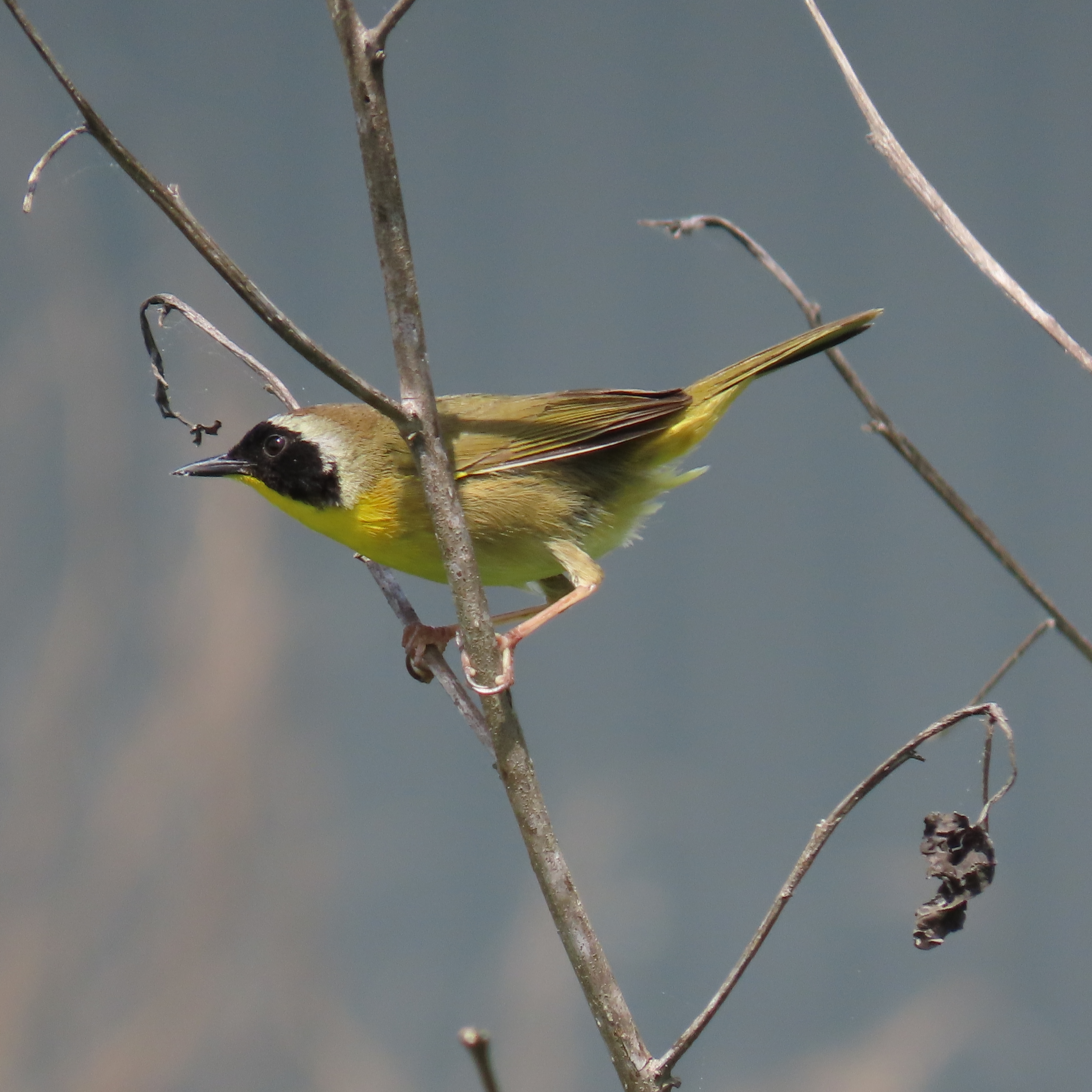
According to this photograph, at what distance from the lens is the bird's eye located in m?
2.36

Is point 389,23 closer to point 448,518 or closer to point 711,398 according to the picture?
point 448,518

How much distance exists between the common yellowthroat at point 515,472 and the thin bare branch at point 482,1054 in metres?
1.48

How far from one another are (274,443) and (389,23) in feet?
4.76

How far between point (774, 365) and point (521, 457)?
567 millimetres

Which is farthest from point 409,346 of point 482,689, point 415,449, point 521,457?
point 521,457

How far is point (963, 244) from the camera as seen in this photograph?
3.75ft

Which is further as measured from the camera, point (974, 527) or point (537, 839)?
point (974, 527)

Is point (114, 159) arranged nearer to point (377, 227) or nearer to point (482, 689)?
point (377, 227)

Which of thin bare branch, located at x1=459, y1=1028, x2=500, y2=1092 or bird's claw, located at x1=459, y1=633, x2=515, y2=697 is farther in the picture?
bird's claw, located at x1=459, y1=633, x2=515, y2=697

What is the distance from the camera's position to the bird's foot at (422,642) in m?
2.21

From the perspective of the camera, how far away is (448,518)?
1.17 m

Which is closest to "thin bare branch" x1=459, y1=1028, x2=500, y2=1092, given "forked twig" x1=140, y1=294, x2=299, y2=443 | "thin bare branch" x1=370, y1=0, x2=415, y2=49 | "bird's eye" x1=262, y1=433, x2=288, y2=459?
"thin bare branch" x1=370, y1=0, x2=415, y2=49

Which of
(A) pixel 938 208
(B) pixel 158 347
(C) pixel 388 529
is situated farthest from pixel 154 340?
(A) pixel 938 208

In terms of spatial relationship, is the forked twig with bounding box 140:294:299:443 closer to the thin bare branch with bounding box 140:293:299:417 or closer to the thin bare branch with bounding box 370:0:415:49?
the thin bare branch with bounding box 140:293:299:417
